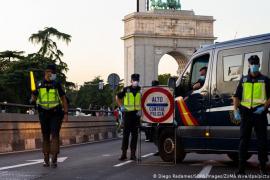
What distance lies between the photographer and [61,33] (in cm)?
6775

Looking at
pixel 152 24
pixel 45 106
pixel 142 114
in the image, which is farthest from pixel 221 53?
pixel 152 24

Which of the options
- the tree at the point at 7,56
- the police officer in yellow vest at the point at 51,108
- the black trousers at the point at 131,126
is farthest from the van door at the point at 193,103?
the tree at the point at 7,56

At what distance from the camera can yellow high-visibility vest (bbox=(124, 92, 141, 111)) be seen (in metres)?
14.6

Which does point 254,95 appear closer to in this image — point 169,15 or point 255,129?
point 255,129

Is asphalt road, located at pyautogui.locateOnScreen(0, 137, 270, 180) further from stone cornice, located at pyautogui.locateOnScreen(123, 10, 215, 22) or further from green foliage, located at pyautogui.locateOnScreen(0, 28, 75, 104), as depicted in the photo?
stone cornice, located at pyautogui.locateOnScreen(123, 10, 215, 22)

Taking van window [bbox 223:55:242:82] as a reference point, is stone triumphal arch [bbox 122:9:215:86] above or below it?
above

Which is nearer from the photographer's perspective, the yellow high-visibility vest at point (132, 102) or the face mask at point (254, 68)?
the face mask at point (254, 68)

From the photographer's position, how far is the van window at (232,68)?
1210 cm

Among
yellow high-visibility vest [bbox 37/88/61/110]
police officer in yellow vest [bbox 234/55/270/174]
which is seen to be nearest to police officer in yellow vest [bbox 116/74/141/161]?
yellow high-visibility vest [bbox 37/88/61/110]

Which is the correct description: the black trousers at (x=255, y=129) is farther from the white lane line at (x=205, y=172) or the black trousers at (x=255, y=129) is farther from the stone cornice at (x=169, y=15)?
the stone cornice at (x=169, y=15)

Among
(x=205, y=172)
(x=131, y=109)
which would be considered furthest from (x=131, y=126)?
(x=205, y=172)

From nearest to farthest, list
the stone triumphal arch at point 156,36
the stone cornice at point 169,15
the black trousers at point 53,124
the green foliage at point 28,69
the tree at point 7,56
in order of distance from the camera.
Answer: the black trousers at point 53,124 → the green foliage at point 28,69 → the tree at point 7,56 → the stone cornice at point 169,15 → the stone triumphal arch at point 156,36

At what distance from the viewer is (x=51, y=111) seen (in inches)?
512

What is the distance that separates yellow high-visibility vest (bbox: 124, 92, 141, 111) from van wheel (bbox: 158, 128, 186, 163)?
0.91m
